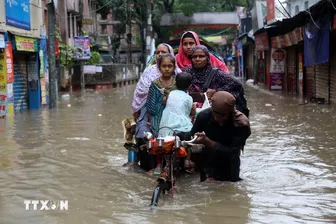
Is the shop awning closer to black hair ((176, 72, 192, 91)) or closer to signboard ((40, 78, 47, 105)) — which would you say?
signboard ((40, 78, 47, 105))

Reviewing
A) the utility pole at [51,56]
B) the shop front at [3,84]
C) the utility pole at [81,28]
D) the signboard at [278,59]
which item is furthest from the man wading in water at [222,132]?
the utility pole at [81,28]

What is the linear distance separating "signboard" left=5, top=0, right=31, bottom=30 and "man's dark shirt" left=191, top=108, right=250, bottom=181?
10706 mm

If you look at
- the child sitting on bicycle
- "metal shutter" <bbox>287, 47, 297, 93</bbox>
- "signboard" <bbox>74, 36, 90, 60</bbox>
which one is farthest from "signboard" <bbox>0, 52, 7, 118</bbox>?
"metal shutter" <bbox>287, 47, 297, 93</bbox>

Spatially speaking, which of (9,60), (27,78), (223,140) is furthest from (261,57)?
(223,140)

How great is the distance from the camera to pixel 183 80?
20.5 feet

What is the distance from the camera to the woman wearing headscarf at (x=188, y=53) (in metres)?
7.21

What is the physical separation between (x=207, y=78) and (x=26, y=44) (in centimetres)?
1126

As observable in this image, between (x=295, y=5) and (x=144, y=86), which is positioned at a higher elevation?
(x=295, y=5)

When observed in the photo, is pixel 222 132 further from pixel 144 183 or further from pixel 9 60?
pixel 9 60

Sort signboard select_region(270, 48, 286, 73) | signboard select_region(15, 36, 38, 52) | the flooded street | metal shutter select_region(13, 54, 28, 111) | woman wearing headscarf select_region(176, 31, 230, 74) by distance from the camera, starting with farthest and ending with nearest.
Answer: signboard select_region(270, 48, 286, 73) → metal shutter select_region(13, 54, 28, 111) → signboard select_region(15, 36, 38, 52) → woman wearing headscarf select_region(176, 31, 230, 74) → the flooded street

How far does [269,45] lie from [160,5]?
1933 centimetres

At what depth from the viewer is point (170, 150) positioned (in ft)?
18.1

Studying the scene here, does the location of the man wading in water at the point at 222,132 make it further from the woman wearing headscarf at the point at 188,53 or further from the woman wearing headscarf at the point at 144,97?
the woman wearing headscarf at the point at 188,53

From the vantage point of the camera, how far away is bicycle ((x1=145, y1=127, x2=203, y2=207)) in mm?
5380
